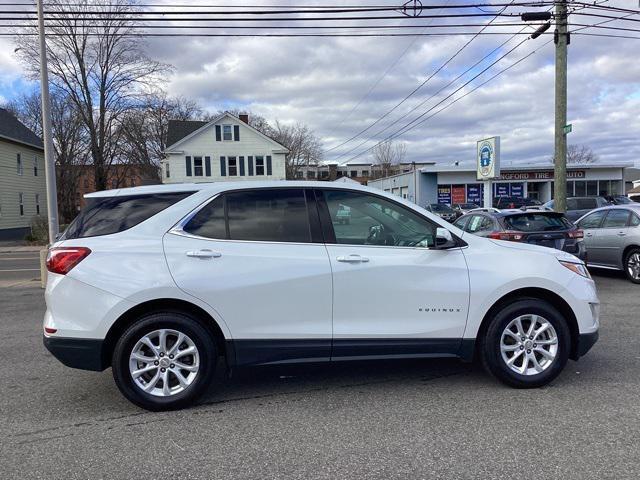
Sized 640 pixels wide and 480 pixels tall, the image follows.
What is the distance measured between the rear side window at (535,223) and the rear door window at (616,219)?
1.75 meters

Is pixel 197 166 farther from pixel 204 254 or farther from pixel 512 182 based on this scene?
pixel 204 254

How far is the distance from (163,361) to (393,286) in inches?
77.6

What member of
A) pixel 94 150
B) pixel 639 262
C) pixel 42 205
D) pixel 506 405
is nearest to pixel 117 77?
pixel 94 150

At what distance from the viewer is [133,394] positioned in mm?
4051

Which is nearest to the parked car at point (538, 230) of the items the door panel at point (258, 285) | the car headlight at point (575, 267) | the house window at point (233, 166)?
the car headlight at point (575, 267)

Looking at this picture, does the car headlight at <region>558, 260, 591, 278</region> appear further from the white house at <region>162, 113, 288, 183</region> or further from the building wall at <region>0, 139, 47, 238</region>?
the white house at <region>162, 113, 288, 183</region>

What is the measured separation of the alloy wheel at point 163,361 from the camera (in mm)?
4055

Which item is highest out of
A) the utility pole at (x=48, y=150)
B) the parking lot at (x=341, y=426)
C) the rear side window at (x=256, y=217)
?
the utility pole at (x=48, y=150)

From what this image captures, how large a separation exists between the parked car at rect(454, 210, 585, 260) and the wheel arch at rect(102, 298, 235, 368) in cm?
649

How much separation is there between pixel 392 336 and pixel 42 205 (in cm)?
4375

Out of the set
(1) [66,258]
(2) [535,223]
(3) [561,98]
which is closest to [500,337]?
(1) [66,258]

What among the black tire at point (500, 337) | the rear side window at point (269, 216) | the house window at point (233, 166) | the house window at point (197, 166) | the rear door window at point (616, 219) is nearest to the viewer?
the rear side window at point (269, 216)

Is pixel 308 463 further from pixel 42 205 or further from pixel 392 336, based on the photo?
pixel 42 205

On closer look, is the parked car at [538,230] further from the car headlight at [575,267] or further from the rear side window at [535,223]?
the car headlight at [575,267]
